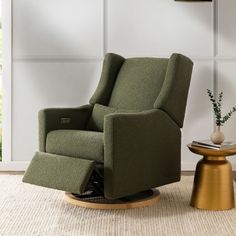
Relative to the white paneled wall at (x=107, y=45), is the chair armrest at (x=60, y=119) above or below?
below

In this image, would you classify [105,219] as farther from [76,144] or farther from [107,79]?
[107,79]

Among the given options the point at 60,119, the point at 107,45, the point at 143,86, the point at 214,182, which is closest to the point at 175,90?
the point at 143,86

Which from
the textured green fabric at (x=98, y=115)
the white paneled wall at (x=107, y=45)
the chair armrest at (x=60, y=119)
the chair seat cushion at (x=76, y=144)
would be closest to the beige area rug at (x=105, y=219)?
the chair seat cushion at (x=76, y=144)

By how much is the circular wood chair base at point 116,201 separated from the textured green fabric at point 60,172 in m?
0.24

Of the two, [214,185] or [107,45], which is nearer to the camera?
[214,185]

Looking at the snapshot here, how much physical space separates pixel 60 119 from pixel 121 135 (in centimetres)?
79

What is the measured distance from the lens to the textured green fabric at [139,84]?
4.02m

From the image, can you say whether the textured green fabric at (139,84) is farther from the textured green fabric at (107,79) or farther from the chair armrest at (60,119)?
the chair armrest at (60,119)

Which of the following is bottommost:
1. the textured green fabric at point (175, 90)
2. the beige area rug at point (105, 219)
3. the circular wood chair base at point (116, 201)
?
the beige area rug at point (105, 219)

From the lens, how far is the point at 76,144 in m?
3.65

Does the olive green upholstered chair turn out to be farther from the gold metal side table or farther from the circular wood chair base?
the gold metal side table

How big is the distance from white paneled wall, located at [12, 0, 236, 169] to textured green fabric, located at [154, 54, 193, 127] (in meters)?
1.01

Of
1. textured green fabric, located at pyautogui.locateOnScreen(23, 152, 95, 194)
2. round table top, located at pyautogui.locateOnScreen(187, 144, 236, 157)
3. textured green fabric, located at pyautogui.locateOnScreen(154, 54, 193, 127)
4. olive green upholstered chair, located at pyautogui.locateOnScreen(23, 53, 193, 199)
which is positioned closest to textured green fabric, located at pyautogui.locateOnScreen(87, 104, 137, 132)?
olive green upholstered chair, located at pyautogui.locateOnScreen(23, 53, 193, 199)

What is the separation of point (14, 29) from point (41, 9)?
313 mm
